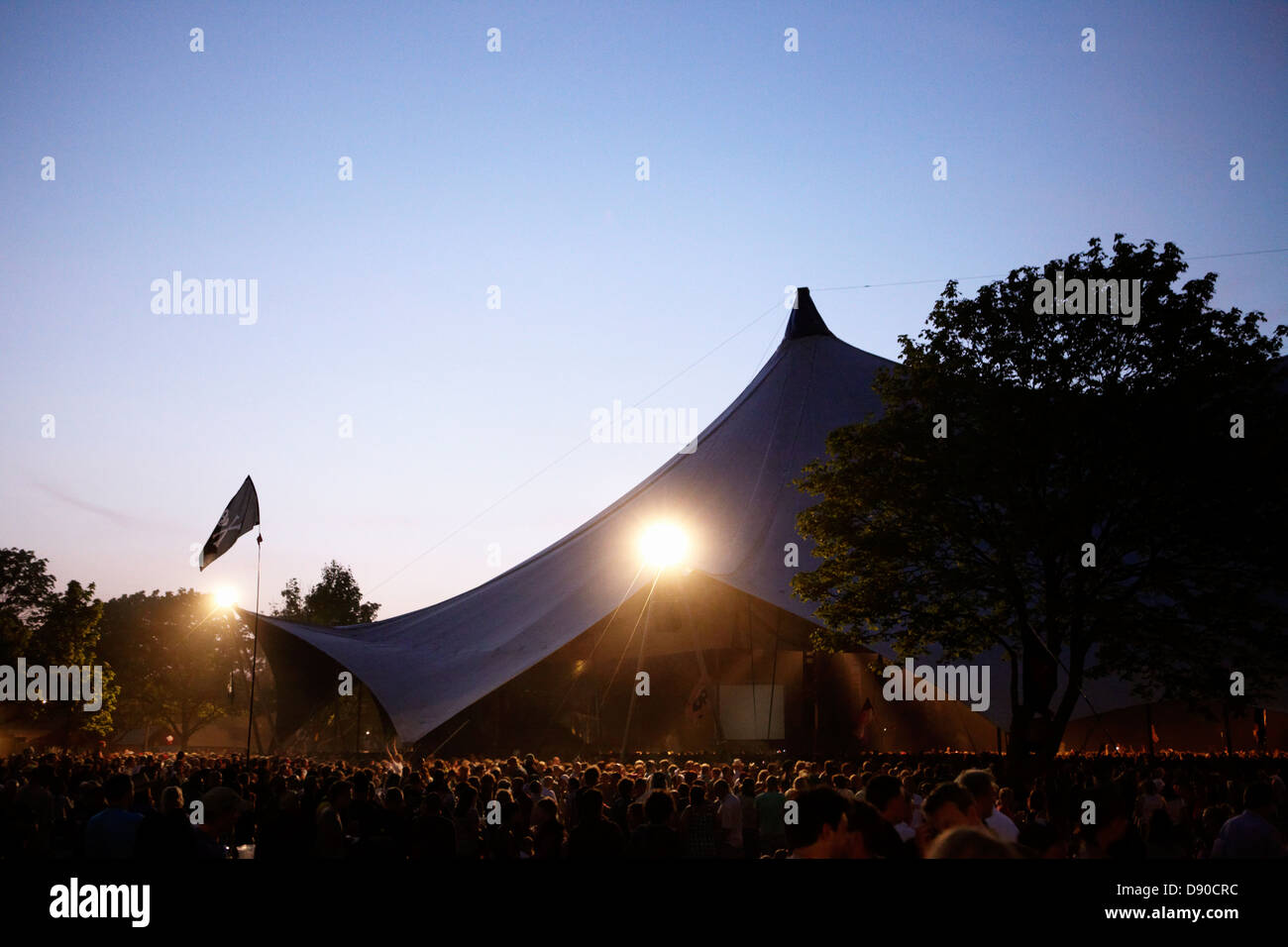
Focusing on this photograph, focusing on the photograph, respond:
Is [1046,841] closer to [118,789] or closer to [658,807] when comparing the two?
[658,807]

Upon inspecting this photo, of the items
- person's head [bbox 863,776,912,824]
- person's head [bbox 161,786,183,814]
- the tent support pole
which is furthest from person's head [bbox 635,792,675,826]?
the tent support pole

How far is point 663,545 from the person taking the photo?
27125mm

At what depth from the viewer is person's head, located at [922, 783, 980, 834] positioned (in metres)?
4.96

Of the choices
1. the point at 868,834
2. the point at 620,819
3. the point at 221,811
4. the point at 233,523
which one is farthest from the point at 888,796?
the point at 233,523

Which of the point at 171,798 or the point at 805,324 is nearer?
the point at 171,798

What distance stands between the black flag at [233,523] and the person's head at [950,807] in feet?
63.7

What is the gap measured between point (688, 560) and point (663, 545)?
133 centimetres

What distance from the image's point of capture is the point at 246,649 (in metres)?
80.0

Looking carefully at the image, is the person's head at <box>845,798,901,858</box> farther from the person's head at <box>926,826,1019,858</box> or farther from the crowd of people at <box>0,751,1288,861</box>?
the person's head at <box>926,826,1019,858</box>
